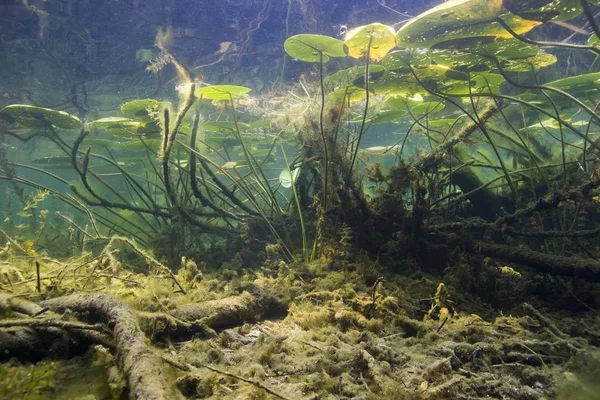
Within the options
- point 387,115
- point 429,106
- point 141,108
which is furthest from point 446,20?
point 141,108

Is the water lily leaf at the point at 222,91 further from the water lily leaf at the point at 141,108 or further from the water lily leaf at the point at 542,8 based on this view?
the water lily leaf at the point at 542,8

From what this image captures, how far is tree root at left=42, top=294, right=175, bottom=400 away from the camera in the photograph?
4.77 feet

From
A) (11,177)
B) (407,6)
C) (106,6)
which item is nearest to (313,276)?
(11,177)

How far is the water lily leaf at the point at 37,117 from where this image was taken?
21.2 feet

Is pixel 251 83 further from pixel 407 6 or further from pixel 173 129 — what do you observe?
pixel 173 129

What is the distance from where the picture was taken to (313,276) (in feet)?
13.1

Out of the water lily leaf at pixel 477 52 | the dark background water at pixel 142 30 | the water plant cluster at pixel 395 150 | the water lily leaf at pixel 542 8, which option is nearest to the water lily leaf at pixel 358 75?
the water plant cluster at pixel 395 150

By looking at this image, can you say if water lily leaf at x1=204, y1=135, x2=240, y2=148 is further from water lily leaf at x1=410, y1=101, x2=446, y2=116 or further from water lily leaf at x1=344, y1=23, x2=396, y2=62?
water lily leaf at x1=344, y1=23, x2=396, y2=62

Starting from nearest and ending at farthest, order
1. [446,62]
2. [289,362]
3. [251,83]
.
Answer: [289,362] < [446,62] < [251,83]

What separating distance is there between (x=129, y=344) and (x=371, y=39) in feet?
15.0

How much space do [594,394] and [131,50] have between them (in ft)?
50.4

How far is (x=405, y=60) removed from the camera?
196 inches

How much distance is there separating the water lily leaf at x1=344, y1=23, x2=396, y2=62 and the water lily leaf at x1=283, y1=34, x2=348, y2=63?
16 centimetres

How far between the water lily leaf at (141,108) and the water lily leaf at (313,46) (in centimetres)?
272
